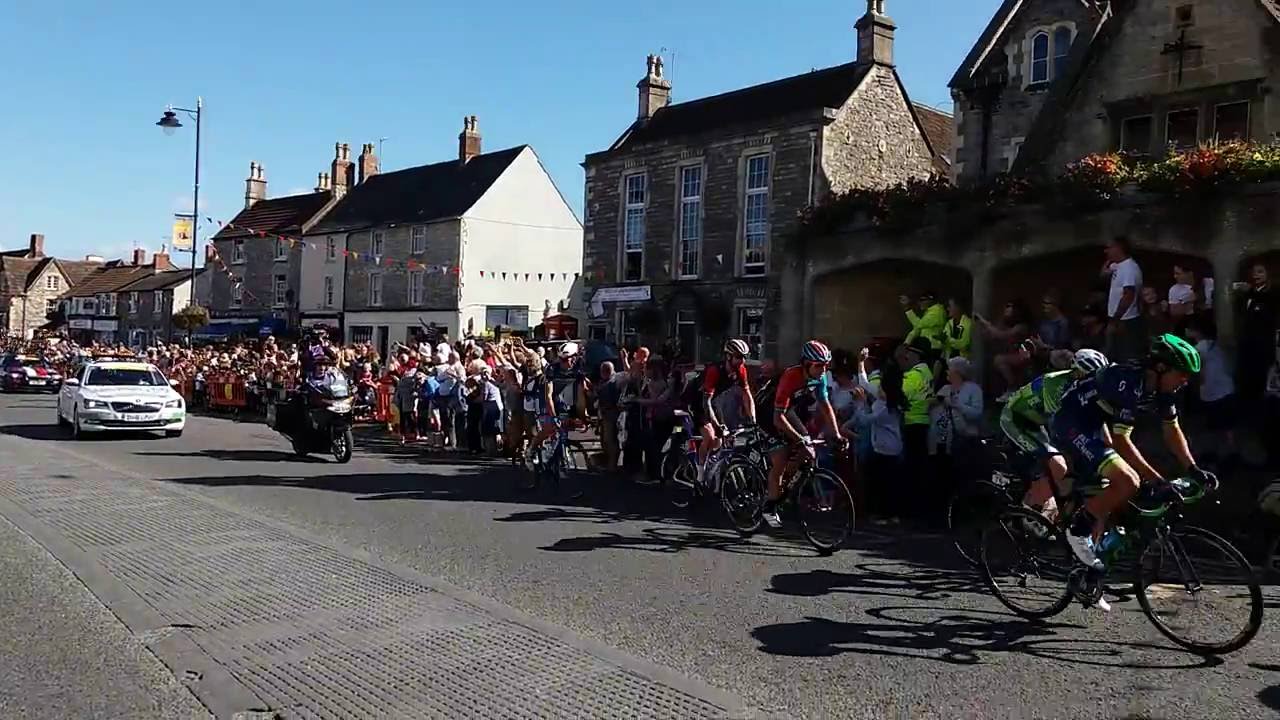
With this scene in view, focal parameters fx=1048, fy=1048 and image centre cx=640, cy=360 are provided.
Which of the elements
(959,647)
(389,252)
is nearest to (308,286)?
(389,252)

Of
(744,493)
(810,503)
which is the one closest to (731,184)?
(744,493)

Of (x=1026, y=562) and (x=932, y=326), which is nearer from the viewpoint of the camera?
(x=1026, y=562)

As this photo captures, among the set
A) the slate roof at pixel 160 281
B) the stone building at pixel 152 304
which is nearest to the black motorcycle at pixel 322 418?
the stone building at pixel 152 304

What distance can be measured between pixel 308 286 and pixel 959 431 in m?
48.0

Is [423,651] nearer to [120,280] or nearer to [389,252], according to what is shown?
[389,252]

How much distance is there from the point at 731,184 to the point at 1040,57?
9.51 meters

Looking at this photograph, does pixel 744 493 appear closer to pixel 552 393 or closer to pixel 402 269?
pixel 552 393

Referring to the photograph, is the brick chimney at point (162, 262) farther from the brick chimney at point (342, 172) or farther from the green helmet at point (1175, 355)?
the green helmet at point (1175, 355)

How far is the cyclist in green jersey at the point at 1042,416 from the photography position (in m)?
6.81

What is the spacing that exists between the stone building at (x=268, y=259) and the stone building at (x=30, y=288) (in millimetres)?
40110

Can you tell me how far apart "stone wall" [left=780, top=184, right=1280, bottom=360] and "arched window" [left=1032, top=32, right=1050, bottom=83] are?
8.60 metres

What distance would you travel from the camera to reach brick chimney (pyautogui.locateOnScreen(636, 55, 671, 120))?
3691 centimetres

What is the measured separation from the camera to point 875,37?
3161cm

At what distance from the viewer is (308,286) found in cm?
5384
